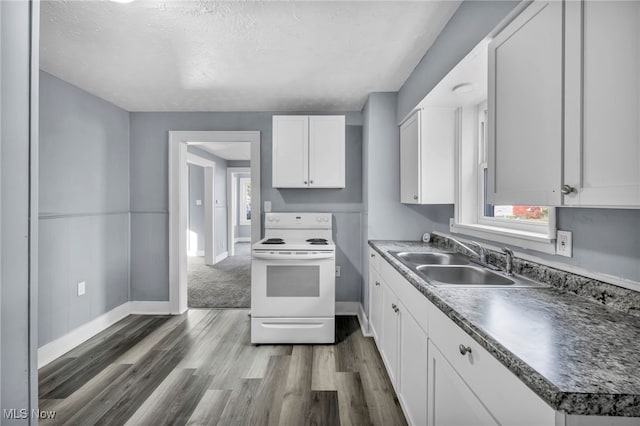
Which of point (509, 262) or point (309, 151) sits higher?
point (309, 151)

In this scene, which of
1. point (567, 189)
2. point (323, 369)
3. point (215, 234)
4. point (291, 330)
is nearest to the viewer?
point (567, 189)

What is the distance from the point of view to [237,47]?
2004mm

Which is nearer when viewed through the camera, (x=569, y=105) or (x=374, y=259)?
(x=569, y=105)

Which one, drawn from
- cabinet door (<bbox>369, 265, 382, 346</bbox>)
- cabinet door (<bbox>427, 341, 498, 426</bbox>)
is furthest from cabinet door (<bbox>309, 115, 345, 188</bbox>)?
cabinet door (<bbox>427, 341, 498, 426</bbox>)

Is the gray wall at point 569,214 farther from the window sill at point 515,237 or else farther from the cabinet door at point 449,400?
the cabinet door at point 449,400

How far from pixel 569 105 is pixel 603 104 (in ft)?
0.31

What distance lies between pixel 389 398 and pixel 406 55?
2.25 m

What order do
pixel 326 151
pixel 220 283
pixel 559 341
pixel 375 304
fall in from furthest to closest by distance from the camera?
1. pixel 220 283
2. pixel 326 151
3. pixel 375 304
4. pixel 559 341

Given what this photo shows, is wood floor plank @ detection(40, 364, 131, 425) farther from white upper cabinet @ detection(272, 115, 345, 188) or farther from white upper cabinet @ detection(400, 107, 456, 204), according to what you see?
white upper cabinet @ detection(400, 107, 456, 204)

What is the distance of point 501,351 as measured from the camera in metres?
0.78

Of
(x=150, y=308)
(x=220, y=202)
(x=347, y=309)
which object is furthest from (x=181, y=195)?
(x=220, y=202)

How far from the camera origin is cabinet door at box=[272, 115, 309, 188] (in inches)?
117

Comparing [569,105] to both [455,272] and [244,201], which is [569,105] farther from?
[244,201]

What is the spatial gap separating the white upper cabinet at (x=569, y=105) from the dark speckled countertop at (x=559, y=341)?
0.37 metres
